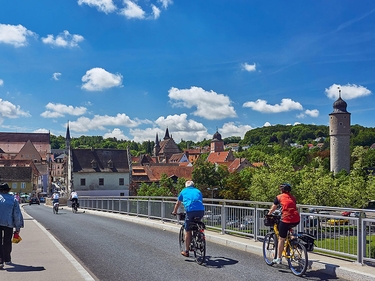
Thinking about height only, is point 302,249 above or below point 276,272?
above

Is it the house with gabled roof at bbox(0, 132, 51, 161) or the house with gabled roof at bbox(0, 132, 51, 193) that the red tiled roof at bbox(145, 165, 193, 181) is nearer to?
the house with gabled roof at bbox(0, 132, 51, 193)

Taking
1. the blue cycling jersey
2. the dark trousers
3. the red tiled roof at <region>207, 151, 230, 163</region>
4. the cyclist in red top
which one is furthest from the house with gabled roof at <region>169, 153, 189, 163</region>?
the cyclist in red top

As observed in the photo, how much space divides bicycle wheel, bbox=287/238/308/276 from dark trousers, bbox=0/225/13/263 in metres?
5.22

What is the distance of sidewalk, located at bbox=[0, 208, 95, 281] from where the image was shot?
7500 mm

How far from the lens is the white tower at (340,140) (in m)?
112

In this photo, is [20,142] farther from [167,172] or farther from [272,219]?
[272,219]

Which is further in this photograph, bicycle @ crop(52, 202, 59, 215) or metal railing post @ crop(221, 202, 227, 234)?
bicycle @ crop(52, 202, 59, 215)

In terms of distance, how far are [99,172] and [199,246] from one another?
2785 inches

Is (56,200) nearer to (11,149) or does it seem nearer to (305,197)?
(305,197)

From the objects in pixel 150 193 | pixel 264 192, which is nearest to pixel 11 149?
pixel 150 193

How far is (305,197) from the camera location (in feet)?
173

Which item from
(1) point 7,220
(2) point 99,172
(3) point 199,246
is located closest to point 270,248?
(3) point 199,246

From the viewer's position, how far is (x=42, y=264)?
866cm

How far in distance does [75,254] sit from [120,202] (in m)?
14.7
